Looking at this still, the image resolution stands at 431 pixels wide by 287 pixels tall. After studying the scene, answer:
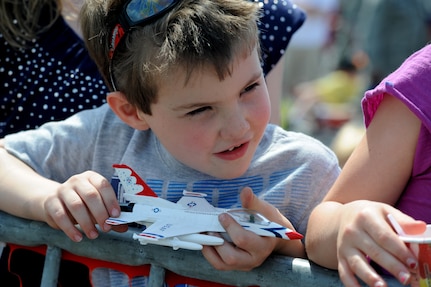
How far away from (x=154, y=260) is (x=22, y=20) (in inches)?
44.3

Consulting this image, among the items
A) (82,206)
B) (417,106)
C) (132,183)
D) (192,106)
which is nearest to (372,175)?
(417,106)

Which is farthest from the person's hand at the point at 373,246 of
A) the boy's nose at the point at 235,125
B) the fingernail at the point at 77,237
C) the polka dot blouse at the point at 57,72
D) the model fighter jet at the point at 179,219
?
the polka dot blouse at the point at 57,72

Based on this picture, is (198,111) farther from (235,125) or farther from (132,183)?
(132,183)

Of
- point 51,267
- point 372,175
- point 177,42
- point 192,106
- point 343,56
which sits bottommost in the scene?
point 343,56

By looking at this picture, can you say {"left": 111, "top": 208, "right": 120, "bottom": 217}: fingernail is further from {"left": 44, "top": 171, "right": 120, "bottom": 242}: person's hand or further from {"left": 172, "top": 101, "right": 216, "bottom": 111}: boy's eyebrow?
{"left": 172, "top": 101, "right": 216, "bottom": 111}: boy's eyebrow

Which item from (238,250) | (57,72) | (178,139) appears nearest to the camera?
(238,250)

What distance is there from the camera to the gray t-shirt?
1.95 metres

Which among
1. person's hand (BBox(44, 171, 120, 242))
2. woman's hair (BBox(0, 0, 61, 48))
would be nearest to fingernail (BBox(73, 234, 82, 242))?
person's hand (BBox(44, 171, 120, 242))

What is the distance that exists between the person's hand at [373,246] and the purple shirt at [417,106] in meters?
0.23

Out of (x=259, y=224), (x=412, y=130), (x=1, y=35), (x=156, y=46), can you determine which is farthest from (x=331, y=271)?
(x=1, y=35)

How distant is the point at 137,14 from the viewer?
1.90 metres

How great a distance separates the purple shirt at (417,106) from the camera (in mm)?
1633

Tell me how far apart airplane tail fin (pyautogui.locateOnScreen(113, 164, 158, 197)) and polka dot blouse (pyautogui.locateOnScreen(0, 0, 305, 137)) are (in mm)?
657

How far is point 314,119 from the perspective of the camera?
29.1 ft
